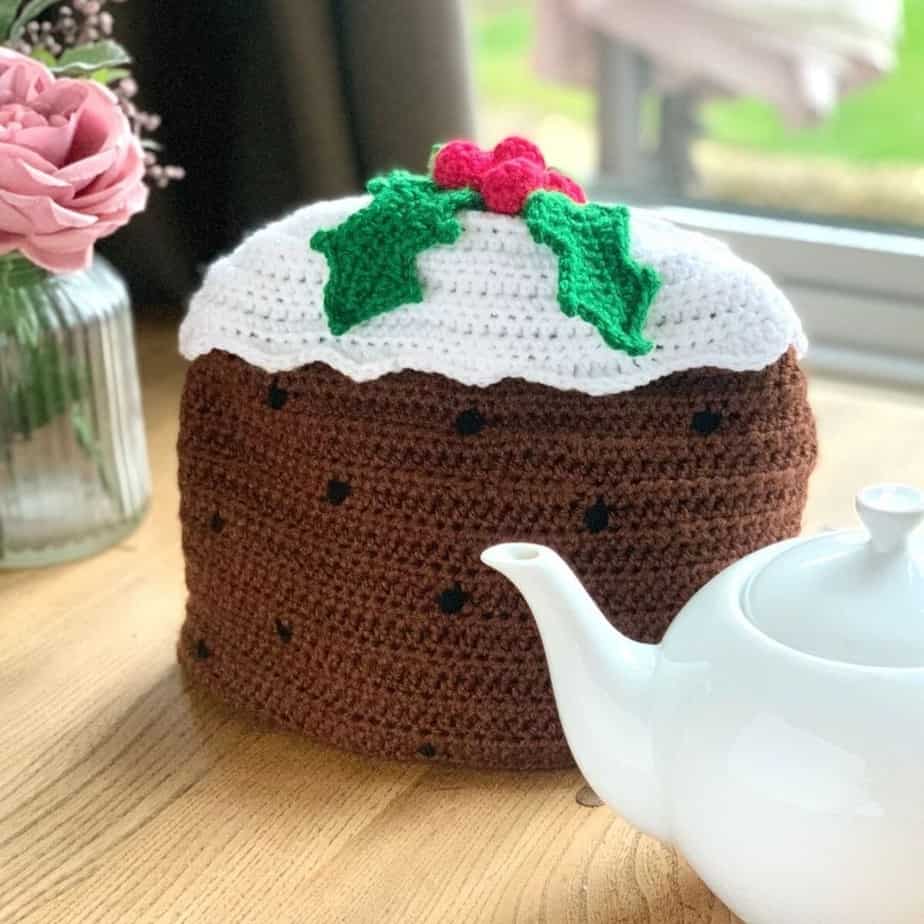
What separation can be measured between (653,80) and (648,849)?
0.95m

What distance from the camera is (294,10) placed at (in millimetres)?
1036

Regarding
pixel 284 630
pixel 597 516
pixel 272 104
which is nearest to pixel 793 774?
pixel 597 516

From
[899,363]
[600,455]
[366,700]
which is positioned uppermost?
[600,455]

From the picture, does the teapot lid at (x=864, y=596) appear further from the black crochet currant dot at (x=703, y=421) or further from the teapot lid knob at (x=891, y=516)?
the black crochet currant dot at (x=703, y=421)

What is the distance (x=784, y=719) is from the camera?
0.46m

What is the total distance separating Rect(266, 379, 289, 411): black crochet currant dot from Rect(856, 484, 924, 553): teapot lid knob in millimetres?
260

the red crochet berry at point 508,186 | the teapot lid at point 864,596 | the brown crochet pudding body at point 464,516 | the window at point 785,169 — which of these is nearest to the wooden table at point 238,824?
the brown crochet pudding body at point 464,516

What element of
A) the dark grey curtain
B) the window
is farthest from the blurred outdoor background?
the dark grey curtain

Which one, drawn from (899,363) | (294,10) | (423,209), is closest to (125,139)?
(423,209)

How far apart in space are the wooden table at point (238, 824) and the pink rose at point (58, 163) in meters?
0.22

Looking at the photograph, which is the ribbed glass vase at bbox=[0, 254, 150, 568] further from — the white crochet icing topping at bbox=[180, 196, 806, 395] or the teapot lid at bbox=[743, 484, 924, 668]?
the teapot lid at bbox=[743, 484, 924, 668]

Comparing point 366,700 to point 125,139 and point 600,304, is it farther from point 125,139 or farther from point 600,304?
point 125,139

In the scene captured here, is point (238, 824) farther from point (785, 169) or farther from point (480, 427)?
point (785, 169)

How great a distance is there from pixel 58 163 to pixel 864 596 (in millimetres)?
498
